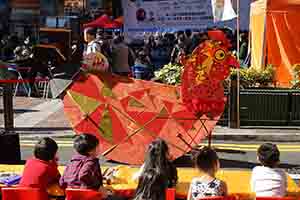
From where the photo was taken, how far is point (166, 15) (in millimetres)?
26250

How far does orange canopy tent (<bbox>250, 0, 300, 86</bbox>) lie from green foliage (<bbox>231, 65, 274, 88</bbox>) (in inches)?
72.6

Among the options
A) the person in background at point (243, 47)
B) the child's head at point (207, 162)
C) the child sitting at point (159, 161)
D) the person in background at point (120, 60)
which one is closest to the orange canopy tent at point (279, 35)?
the person in background at point (243, 47)

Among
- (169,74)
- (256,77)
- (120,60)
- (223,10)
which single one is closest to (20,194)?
(120,60)

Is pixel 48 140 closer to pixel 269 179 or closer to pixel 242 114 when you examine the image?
pixel 269 179

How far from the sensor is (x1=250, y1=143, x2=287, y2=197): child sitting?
20.4 ft

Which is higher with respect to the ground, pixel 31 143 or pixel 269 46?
pixel 269 46

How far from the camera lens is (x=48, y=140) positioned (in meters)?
6.72

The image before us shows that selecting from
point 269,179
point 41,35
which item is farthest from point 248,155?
point 41,35

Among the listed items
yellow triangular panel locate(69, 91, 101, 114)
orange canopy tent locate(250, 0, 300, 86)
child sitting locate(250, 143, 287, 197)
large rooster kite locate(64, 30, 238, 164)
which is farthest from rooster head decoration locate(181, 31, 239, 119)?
orange canopy tent locate(250, 0, 300, 86)

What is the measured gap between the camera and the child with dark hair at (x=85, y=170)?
6363 mm

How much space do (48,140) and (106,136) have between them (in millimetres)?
3386

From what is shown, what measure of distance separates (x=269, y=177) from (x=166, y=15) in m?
20.4

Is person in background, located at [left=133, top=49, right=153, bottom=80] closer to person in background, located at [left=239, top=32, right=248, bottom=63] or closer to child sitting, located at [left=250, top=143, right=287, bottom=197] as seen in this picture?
person in background, located at [left=239, top=32, right=248, bottom=63]

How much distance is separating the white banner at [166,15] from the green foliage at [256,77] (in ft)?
31.1
